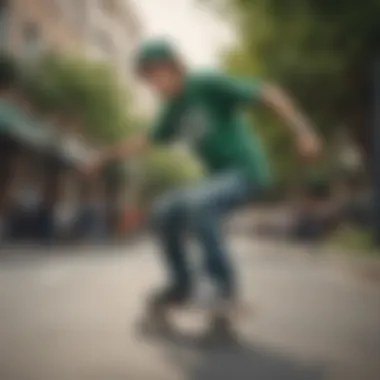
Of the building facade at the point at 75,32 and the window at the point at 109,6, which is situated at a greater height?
the window at the point at 109,6

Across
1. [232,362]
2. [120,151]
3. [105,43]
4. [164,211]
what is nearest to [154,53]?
[105,43]

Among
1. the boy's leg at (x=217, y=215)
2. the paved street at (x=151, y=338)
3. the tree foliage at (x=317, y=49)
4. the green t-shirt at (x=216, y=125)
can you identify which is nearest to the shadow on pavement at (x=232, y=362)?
the paved street at (x=151, y=338)

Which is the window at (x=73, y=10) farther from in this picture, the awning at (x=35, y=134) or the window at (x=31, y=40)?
the awning at (x=35, y=134)

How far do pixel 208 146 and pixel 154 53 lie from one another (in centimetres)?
21

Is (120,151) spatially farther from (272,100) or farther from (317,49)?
(317,49)

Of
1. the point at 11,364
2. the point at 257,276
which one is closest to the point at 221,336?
the point at 257,276

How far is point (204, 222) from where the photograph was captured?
1169 millimetres

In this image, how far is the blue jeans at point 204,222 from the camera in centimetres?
116

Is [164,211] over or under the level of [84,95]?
under

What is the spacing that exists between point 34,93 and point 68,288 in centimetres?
39

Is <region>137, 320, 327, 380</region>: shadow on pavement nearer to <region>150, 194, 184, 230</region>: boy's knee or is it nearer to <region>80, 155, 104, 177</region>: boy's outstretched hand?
<region>150, 194, 184, 230</region>: boy's knee

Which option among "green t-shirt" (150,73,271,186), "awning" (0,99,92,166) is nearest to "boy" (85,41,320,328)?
"green t-shirt" (150,73,271,186)

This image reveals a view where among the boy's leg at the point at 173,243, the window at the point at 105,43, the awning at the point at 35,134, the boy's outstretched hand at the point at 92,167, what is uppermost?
the window at the point at 105,43

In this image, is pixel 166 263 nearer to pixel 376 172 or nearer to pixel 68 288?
pixel 68 288
